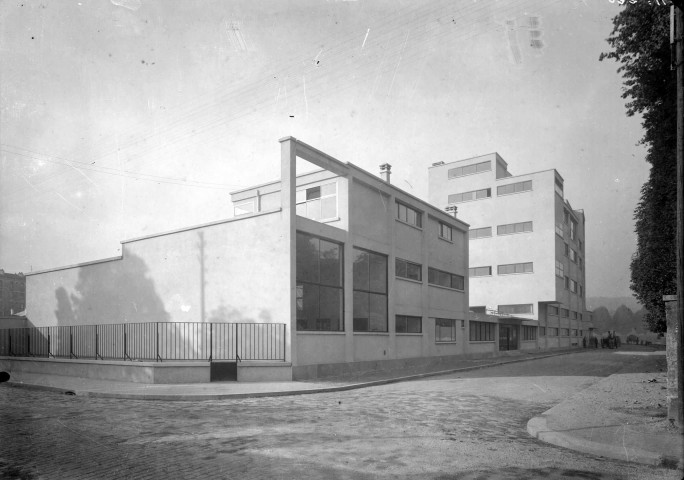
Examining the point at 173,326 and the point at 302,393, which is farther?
the point at 173,326

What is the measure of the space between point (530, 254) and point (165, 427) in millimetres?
53647

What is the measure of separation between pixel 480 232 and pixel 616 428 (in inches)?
2095

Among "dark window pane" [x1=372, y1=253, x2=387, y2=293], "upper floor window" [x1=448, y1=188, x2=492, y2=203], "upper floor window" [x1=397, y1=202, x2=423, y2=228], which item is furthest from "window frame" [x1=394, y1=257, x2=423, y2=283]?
"upper floor window" [x1=448, y1=188, x2=492, y2=203]

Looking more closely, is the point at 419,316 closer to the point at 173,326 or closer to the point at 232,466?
the point at 173,326

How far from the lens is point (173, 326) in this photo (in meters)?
21.5

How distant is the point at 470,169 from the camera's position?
6328 cm

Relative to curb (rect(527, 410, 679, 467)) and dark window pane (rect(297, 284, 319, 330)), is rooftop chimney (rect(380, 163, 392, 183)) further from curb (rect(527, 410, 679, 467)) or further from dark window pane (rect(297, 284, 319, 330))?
curb (rect(527, 410, 679, 467))

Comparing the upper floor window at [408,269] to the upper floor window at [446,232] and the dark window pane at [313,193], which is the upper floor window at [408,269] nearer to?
the upper floor window at [446,232]

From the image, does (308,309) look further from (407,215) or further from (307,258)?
(407,215)

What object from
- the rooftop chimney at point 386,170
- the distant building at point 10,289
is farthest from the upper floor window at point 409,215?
the distant building at point 10,289

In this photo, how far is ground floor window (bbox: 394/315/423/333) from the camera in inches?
1051

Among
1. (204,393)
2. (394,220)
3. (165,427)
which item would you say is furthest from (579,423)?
(394,220)

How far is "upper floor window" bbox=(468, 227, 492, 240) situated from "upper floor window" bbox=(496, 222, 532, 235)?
1.04 meters

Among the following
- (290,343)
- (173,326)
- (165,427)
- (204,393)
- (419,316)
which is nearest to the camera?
(165,427)
